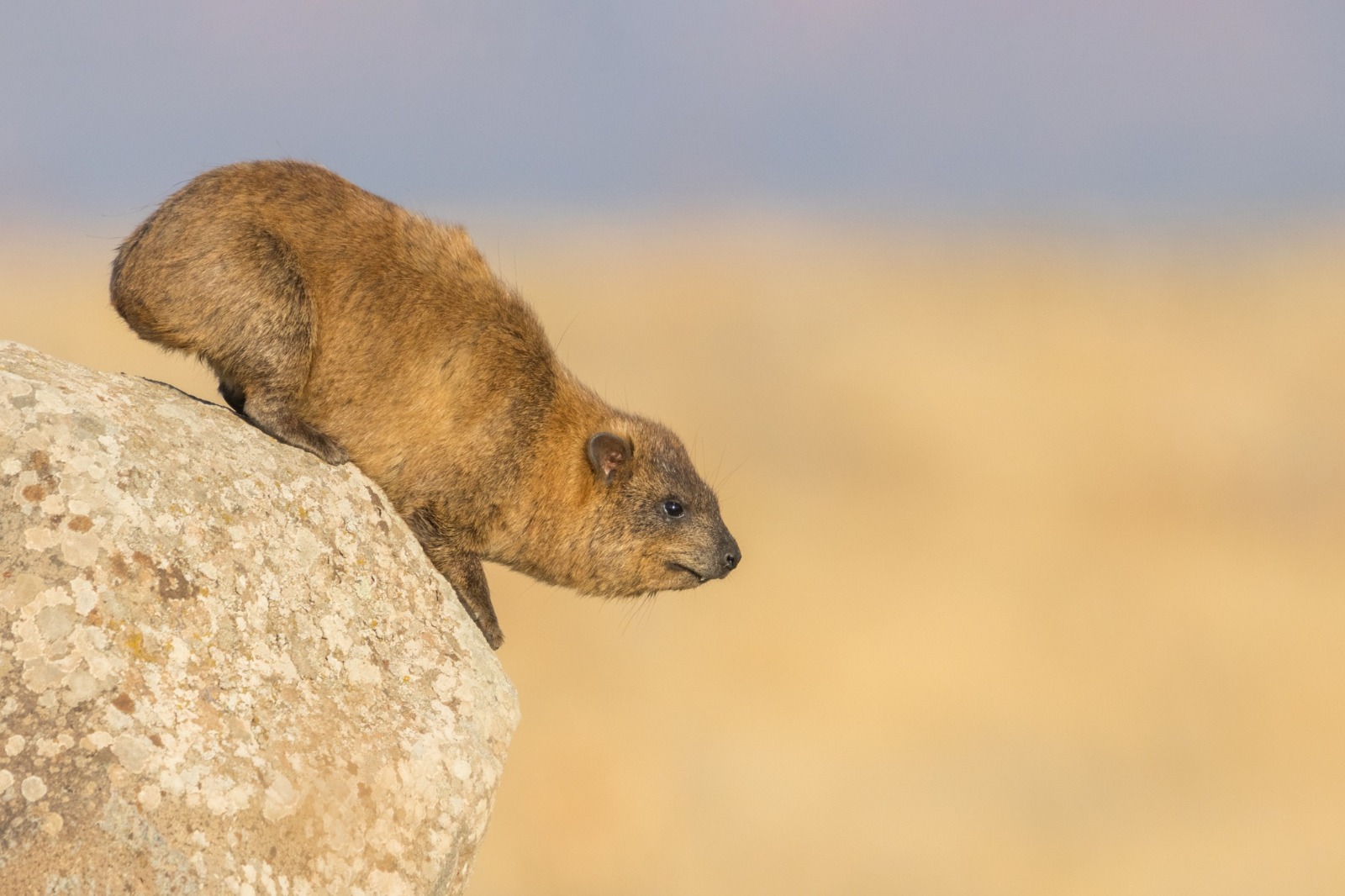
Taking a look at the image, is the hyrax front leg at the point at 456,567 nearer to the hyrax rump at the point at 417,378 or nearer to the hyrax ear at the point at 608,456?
the hyrax rump at the point at 417,378

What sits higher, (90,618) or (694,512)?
(694,512)

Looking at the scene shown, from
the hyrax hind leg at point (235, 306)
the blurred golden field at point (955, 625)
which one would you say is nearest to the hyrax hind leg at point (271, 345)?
the hyrax hind leg at point (235, 306)

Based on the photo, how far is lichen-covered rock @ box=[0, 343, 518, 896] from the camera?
4590 millimetres

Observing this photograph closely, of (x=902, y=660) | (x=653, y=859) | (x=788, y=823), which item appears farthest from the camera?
(x=902, y=660)

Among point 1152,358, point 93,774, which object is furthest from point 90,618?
point 1152,358

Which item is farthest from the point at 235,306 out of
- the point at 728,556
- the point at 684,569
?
the point at 728,556

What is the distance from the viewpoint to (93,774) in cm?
459

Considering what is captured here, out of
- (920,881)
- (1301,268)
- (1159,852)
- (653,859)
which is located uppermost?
(1301,268)

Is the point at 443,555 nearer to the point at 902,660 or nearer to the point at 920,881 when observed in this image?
the point at 920,881

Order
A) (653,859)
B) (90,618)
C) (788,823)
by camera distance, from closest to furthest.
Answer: (90,618)
(653,859)
(788,823)

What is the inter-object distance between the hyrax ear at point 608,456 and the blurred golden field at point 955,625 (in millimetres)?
10343

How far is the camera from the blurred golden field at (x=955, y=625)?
62.6 feet

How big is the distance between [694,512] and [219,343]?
2880mm

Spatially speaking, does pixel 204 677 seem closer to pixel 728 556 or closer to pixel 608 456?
pixel 608 456
